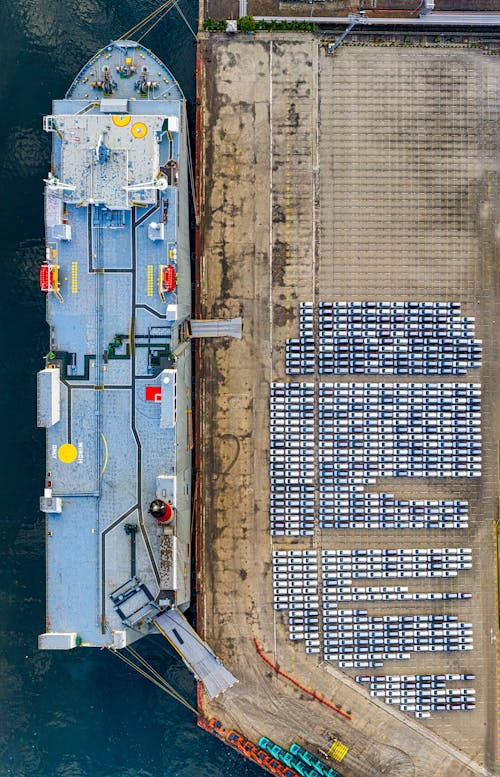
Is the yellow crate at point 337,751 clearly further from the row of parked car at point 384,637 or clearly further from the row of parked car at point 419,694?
the row of parked car at point 384,637

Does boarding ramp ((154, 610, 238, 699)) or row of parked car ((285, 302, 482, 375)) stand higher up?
row of parked car ((285, 302, 482, 375))

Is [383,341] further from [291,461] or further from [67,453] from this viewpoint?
[67,453]

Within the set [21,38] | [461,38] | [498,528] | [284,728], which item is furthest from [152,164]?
[284,728]

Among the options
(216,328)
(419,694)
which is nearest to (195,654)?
(419,694)

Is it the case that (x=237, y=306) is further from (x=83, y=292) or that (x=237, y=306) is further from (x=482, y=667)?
(x=482, y=667)

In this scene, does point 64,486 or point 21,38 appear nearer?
point 64,486

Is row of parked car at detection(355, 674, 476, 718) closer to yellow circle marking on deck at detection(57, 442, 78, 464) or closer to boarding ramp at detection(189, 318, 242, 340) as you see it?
yellow circle marking on deck at detection(57, 442, 78, 464)

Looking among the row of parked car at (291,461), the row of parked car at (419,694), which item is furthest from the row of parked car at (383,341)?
the row of parked car at (419,694)

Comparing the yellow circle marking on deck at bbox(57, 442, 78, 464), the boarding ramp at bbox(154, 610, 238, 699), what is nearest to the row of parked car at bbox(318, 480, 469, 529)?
the boarding ramp at bbox(154, 610, 238, 699)
